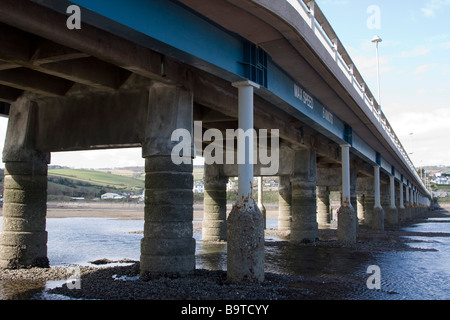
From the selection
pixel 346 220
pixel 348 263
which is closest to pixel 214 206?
pixel 346 220

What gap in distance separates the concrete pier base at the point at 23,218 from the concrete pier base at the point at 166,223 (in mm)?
4271

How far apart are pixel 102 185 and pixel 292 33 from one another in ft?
518

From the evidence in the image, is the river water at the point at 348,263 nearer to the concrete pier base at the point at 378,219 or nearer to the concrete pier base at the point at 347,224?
the concrete pier base at the point at 347,224

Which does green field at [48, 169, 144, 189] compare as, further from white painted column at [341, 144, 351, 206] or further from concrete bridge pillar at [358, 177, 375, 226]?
white painted column at [341, 144, 351, 206]

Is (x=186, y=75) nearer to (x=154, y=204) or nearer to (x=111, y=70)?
(x=111, y=70)

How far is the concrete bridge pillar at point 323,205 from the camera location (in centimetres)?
4552

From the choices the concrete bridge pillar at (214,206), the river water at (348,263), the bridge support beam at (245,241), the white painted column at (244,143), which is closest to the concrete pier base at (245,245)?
the bridge support beam at (245,241)

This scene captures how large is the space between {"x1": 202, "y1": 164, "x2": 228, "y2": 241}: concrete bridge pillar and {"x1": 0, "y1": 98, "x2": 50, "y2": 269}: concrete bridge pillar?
38.9ft

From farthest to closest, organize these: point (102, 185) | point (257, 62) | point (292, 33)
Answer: point (102, 185) < point (257, 62) < point (292, 33)

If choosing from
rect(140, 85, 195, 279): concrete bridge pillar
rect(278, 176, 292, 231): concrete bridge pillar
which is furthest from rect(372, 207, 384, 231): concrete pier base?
rect(140, 85, 195, 279): concrete bridge pillar

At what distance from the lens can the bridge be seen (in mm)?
9977
